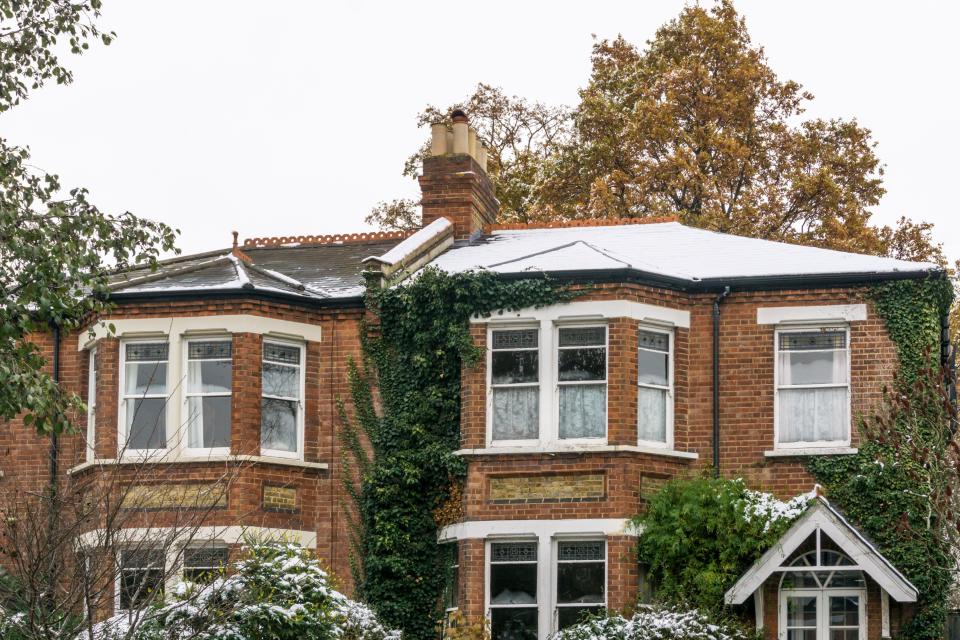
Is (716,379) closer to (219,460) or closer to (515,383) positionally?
(515,383)

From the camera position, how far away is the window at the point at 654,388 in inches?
991

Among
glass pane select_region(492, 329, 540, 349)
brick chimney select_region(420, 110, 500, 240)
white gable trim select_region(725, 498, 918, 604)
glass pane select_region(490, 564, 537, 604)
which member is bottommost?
glass pane select_region(490, 564, 537, 604)

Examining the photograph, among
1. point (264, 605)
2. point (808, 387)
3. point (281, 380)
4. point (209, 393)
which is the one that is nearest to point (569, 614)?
point (808, 387)

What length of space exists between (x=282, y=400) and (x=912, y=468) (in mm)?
9158

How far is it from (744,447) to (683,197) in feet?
44.5

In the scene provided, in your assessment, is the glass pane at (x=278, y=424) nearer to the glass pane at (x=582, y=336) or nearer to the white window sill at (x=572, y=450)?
the white window sill at (x=572, y=450)

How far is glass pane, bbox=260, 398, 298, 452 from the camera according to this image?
2591 cm

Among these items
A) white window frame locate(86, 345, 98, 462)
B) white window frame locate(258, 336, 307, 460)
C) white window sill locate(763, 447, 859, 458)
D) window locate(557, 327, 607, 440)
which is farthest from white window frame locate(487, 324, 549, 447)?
white window frame locate(86, 345, 98, 462)

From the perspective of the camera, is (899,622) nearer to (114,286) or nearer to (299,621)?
(299,621)

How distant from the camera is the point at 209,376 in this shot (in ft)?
84.9

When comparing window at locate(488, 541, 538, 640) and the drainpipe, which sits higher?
the drainpipe

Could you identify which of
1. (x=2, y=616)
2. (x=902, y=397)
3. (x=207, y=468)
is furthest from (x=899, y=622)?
(x=2, y=616)

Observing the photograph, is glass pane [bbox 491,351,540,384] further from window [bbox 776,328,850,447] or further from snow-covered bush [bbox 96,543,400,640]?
snow-covered bush [bbox 96,543,400,640]

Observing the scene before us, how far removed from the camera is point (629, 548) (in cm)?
2425
